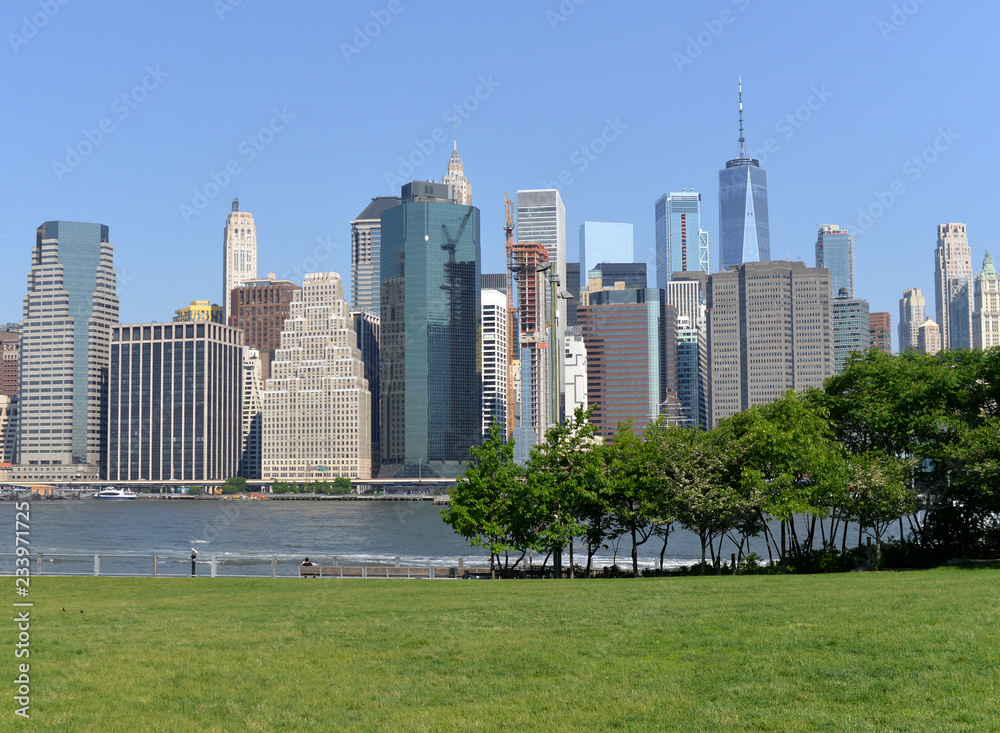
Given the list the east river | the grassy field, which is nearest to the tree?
the east river

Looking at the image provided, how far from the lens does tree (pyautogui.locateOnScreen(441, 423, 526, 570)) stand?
167 feet

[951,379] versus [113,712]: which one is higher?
[951,379]

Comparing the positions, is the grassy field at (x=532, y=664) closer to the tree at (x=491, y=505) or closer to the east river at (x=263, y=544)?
the tree at (x=491, y=505)

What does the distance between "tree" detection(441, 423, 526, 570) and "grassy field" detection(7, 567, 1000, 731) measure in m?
20.4

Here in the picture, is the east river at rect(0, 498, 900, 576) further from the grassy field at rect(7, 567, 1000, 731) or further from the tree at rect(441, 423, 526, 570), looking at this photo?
the grassy field at rect(7, 567, 1000, 731)

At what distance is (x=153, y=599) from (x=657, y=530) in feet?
89.5

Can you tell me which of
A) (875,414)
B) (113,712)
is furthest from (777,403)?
(113,712)

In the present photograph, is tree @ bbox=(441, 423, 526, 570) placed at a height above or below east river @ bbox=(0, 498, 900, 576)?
above

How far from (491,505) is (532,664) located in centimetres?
3257

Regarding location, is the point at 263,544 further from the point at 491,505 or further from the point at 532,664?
the point at 532,664

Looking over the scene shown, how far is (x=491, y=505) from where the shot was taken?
51.6m

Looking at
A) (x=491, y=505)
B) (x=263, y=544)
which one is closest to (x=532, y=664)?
(x=491, y=505)

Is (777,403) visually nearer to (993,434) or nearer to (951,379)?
(951,379)

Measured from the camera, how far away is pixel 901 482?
47.4 meters
